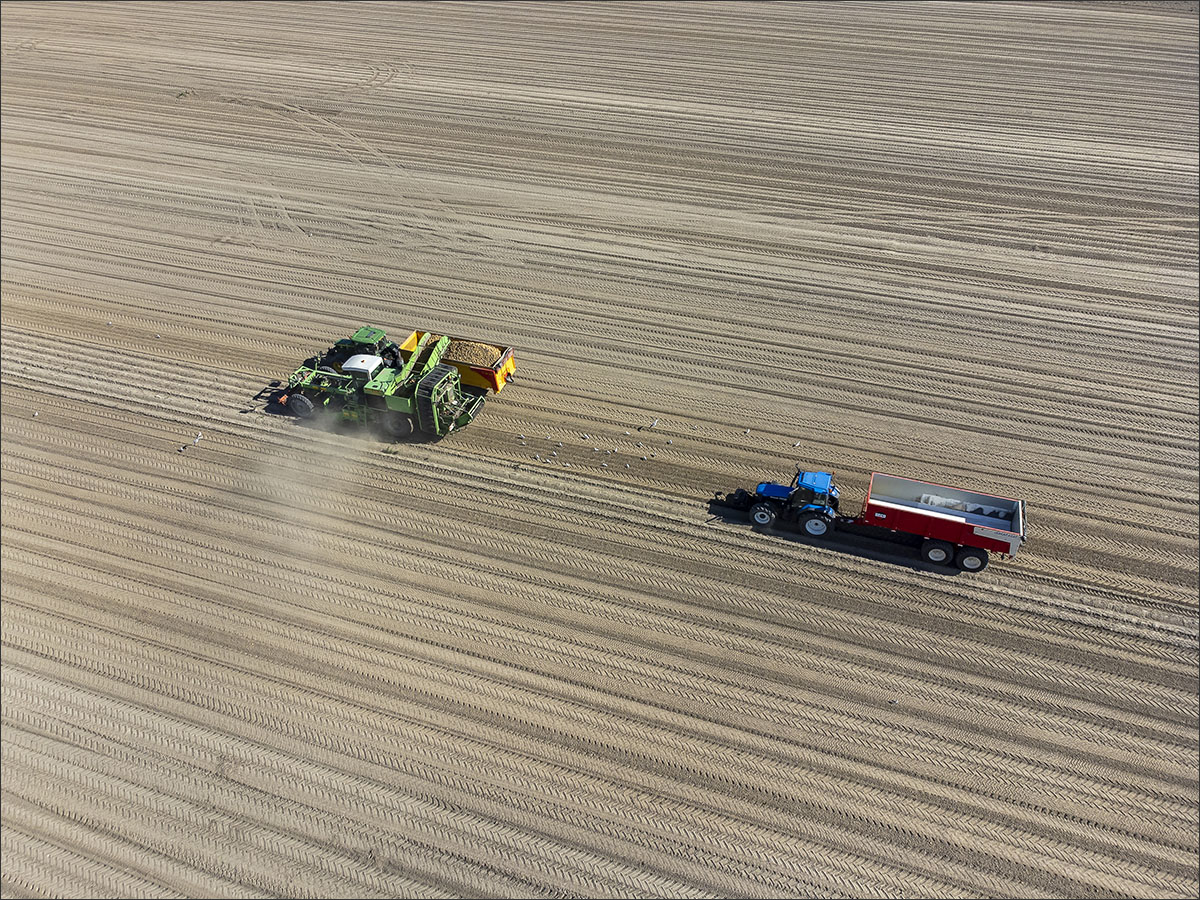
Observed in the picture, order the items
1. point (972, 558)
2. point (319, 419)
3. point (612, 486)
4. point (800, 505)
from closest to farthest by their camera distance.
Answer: point (972, 558) → point (800, 505) → point (612, 486) → point (319, 419)

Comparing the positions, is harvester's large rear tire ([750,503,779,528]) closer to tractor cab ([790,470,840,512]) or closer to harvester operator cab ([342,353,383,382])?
tractor cab ([790,470,840,512])

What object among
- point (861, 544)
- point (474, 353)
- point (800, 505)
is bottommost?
point (861, 544)

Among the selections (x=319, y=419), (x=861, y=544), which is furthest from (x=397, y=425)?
(x=861, y=544)

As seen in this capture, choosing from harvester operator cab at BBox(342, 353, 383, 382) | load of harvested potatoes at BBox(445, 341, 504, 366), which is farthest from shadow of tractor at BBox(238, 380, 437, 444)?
load of harvested potatoes at BBox(445, 341, 504, 366)

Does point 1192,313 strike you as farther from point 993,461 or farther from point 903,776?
point 903,776

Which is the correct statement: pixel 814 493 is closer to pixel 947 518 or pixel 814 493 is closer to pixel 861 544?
pixel 861 544

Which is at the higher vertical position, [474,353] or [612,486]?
[474,353]
